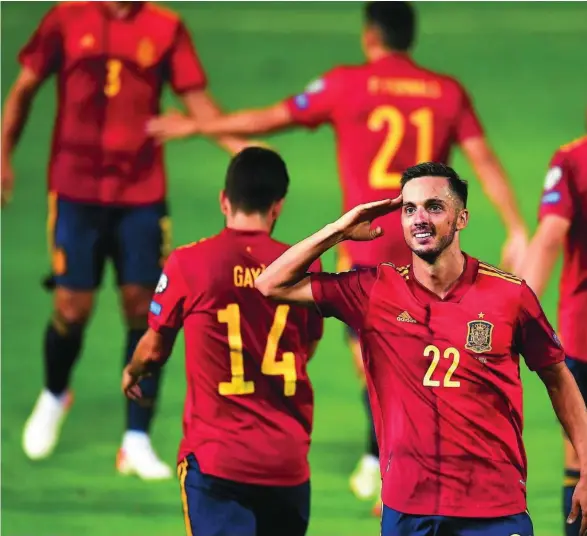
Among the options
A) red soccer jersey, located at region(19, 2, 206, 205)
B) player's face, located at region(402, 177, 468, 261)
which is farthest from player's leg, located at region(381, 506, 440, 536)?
red soccer jersey, located at region(19, 2, 206, 205)

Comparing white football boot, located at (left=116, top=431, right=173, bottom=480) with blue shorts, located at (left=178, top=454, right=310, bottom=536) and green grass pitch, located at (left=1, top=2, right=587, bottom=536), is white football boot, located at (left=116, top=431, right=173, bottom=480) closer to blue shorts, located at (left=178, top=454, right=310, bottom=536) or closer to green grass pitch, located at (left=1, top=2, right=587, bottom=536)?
green grass pitch, located at (left=1, top=2, right=587, bottom=536)

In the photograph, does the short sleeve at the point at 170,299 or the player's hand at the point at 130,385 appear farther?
the player's hand at the point at 130,385

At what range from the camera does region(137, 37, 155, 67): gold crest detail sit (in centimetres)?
880

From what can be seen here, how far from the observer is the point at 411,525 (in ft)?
16.3

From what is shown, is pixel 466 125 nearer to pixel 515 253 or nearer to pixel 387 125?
pixel 387 125

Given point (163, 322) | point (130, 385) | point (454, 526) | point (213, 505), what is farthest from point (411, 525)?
point (130, 385)

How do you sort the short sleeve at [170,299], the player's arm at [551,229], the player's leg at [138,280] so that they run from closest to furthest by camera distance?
the short sleeve at [170,299] < the player's arm at [551,229] < the player's leg at [138,280]

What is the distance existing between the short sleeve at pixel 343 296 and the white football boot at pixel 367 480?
3.12 metres

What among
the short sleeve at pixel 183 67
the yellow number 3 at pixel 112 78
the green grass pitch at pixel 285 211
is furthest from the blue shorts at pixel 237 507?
the short sleeve at pixel 183 67

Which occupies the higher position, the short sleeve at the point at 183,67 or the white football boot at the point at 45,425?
the short sleeve at the point at 183,67

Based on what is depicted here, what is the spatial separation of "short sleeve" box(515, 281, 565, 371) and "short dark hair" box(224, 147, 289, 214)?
111 centimetres

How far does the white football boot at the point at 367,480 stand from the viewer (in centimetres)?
814

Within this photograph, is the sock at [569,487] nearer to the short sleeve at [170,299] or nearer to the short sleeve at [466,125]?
the short sleeve at [170,299]

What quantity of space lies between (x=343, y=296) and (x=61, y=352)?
3993 mm
